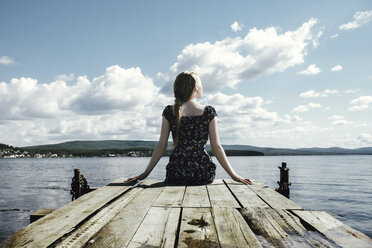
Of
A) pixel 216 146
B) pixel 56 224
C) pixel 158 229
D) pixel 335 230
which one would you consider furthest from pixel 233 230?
pixel 216 146

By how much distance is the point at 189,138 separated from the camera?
552 cm

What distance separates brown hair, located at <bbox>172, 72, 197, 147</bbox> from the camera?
5176 millimetres

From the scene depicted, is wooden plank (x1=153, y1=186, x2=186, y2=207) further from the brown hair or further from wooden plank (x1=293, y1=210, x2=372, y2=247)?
wooden plank (x1=293, y1=210, x2=372, y2=247)

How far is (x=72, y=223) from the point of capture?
2838mm

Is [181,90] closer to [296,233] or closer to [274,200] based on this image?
[274,200]

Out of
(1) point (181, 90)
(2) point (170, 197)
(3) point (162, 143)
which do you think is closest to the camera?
(2) point (170, 197)

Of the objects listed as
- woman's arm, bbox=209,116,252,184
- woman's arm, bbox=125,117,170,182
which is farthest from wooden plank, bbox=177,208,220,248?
woman's arm, bbox=125,117,170,182

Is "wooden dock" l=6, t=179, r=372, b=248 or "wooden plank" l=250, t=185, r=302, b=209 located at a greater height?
"wooden plank" l=250, t=185, r=302, b=209

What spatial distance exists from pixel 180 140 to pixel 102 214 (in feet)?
8.50

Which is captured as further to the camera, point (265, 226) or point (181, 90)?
point (181, 90)

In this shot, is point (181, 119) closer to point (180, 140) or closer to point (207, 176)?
point (180, 140)

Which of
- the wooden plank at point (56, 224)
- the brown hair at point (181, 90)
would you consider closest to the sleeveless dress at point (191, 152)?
the brown hair at point (181, 90)

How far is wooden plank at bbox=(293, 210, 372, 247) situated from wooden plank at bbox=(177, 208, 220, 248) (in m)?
1.01

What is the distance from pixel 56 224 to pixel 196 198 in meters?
1.89
